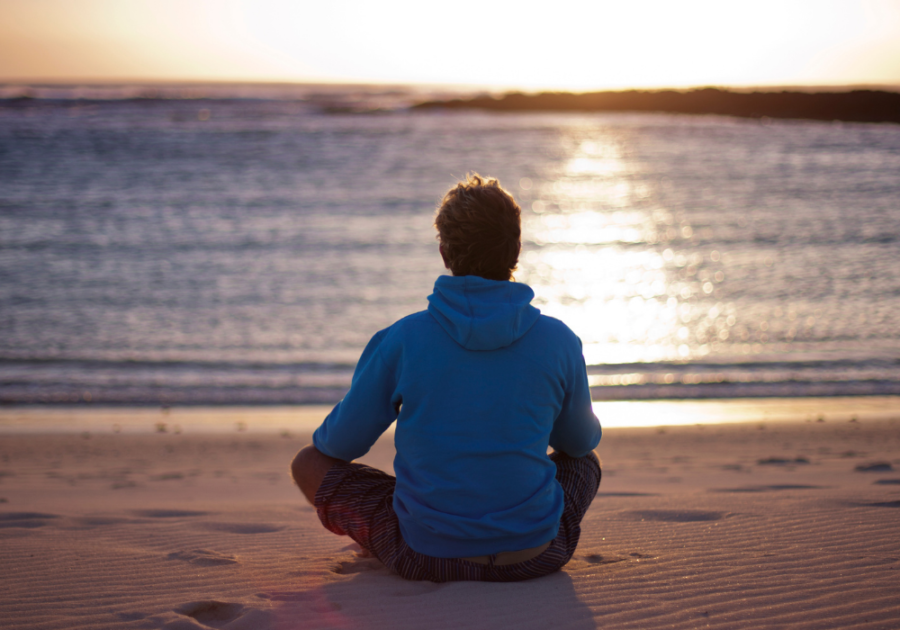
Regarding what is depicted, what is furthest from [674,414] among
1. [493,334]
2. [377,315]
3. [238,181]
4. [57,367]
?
[238,181]

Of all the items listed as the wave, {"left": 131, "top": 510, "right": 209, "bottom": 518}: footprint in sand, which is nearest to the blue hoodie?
{"left": 131, "top": 510, "right": 209, "bottom": 518}: footprint in sand

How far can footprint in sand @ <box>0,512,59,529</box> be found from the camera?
3.71 metres

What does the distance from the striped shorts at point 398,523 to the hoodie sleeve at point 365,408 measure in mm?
234

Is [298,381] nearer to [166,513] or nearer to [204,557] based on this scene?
[166,513]

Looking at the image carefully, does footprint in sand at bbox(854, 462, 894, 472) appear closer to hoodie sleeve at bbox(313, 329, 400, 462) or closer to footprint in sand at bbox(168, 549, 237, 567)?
hoodie sleeve at bbox(313, 329, 400, 462)

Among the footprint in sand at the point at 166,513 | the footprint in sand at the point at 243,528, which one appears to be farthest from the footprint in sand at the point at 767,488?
the footprint in sand at the point at 166,513

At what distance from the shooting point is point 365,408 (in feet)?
8.08

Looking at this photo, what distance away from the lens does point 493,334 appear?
231 centimetres

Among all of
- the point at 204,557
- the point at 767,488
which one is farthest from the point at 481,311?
the point at 767,488

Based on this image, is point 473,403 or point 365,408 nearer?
point 473,403

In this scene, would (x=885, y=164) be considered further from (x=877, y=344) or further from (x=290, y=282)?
(x=290, y=282)

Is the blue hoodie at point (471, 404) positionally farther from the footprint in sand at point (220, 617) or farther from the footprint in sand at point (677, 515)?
the footprint in sand at point (677, 515)

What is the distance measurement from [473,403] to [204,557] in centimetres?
165

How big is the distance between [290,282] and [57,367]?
484cm
